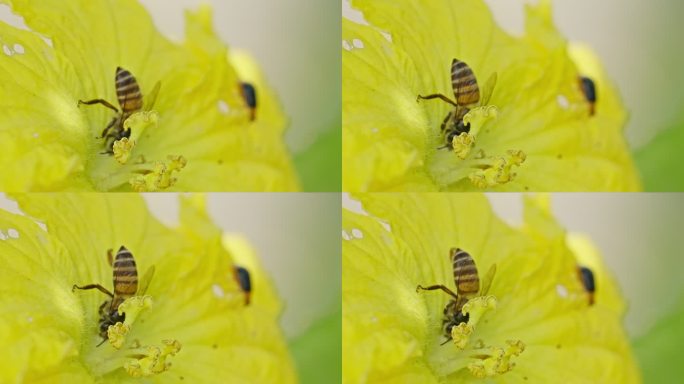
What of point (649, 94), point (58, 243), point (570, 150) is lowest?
point (58, 243)

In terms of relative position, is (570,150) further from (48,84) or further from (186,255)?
(48,84)

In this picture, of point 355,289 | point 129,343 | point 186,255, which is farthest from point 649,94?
point 129,343

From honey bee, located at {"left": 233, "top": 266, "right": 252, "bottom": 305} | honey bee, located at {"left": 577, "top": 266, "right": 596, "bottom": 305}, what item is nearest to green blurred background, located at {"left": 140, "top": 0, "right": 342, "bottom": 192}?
honey bee, located at {"left": 233, "top": 266, "right": 252, "bottom": 305}

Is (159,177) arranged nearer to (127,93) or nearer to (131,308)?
(127,93)

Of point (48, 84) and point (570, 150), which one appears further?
point (570, 150)

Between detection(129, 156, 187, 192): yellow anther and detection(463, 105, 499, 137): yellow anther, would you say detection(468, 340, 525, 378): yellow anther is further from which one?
detection(129, 156, 187, 192): yellow anther

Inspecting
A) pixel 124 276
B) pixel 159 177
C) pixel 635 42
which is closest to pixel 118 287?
pixel 124 276

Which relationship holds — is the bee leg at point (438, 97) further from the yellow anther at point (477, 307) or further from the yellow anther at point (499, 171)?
the yellow anther at point (477, 307)
